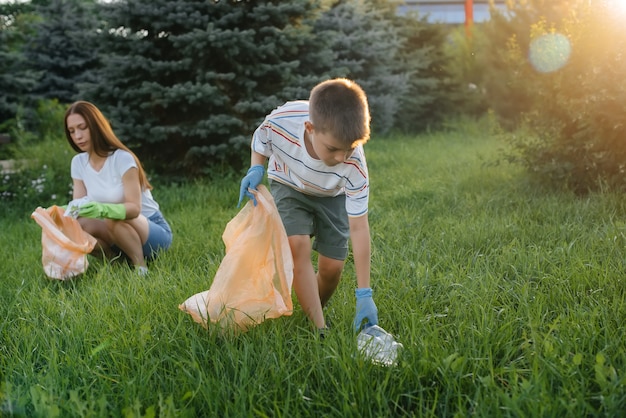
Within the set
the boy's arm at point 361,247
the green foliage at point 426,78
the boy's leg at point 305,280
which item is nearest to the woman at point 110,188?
the boy's leg at point 305,280

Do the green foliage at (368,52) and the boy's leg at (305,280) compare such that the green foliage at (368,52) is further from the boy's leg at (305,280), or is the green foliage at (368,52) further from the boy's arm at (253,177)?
the boy's leg at (305,280)

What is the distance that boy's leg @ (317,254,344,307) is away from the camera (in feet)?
9.09

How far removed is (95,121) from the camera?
153 inches

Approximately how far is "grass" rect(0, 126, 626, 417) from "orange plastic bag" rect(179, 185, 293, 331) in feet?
0.25

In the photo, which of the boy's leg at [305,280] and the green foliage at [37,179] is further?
the green foliage at [37,179]

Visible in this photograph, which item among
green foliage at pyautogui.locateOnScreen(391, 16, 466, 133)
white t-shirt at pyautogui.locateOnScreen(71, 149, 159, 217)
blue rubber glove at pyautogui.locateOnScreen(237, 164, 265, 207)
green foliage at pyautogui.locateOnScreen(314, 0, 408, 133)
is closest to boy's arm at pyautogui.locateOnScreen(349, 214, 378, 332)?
blue rubber glove at pyautogui.locateOnScreen(237, 164, 265, 207)

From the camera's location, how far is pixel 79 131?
12.7 ft

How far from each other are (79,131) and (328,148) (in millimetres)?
2210

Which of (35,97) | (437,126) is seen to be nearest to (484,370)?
(35,97)

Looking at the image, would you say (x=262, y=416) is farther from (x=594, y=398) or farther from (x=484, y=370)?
(x=594, y=398)

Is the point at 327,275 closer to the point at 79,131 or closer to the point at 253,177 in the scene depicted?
the point at 253,177

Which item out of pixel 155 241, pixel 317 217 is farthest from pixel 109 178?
pixel 317 217

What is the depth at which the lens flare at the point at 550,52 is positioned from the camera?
5.23 m

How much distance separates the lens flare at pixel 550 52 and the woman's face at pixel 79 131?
12.2ft
